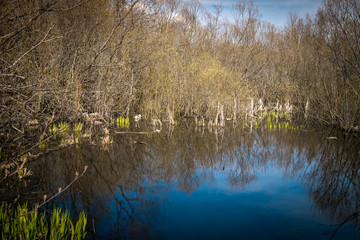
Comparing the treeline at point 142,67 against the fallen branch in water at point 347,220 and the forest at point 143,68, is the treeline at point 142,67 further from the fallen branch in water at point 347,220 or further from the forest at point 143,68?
the fallen branch in water at point 347,220

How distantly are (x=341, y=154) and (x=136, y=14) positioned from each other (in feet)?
24.1

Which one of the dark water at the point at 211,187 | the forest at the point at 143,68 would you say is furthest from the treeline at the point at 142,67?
the dark water at the point at 211,187

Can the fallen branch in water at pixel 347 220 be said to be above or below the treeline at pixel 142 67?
below

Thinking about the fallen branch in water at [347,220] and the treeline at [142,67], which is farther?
the treeline at [142,67]

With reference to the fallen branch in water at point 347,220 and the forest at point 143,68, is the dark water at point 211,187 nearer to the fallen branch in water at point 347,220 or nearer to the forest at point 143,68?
the fallen branch in water at point 347,220

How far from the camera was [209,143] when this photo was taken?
720cm

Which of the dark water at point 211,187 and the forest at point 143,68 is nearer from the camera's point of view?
the dark water at point 211,187

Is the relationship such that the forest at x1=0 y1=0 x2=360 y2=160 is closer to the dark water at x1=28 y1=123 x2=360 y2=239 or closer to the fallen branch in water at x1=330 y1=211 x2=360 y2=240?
the dark water at x1=28 y1=123 x2=360 y2=239

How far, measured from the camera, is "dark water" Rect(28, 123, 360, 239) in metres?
3.30

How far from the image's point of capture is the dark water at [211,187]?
10.8ft

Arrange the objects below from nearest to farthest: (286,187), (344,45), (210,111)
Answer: (286,187), (344,45), (210,111)

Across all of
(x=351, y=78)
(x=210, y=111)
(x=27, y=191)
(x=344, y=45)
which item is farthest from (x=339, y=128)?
(x=27, y=191)

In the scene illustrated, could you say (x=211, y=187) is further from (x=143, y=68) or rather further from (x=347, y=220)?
(x=143, y=68)

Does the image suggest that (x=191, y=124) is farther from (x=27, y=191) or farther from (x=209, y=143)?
(x=27, y=191)
